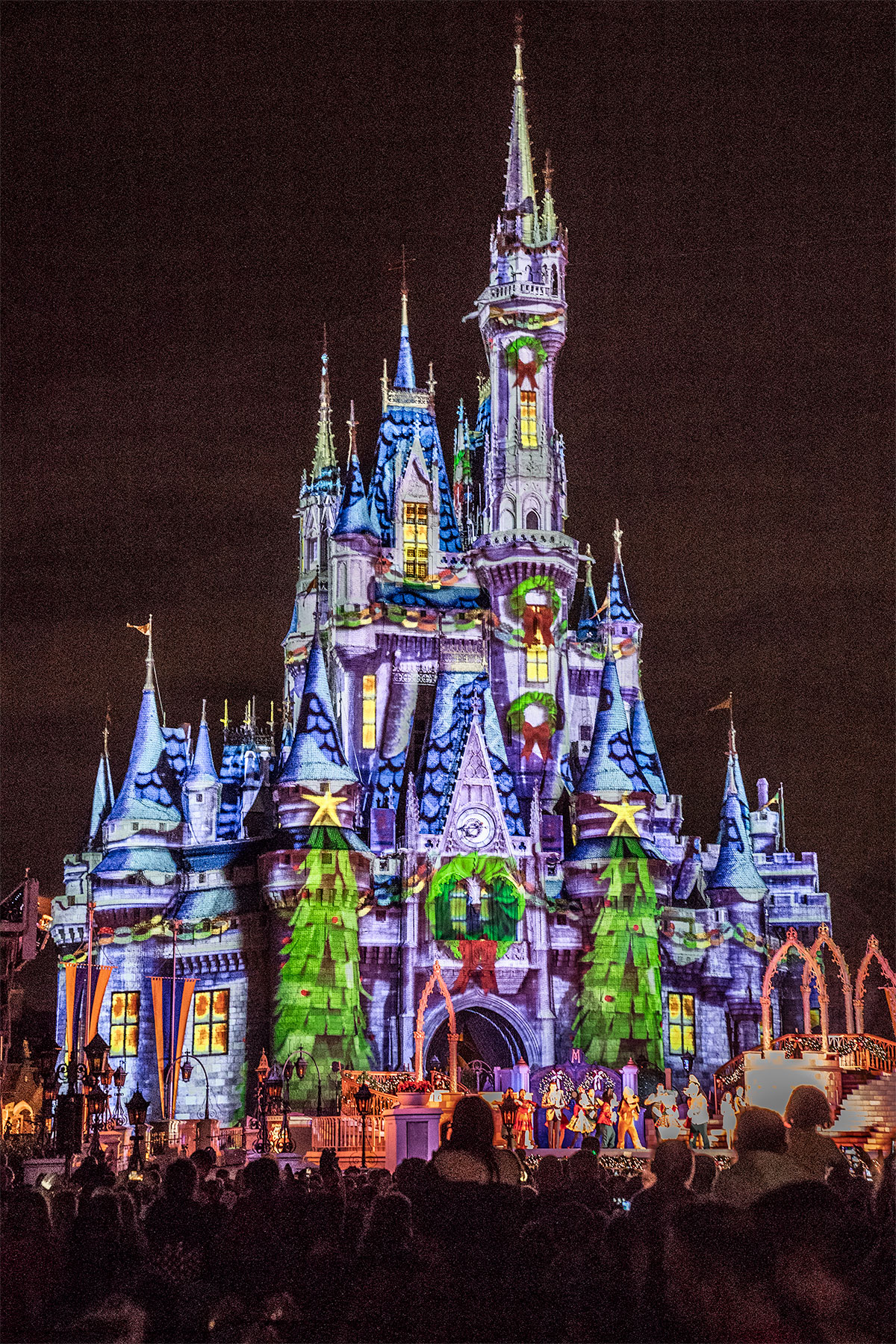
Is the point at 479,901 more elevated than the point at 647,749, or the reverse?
the point at 647,749

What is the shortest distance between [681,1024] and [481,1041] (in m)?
7.89

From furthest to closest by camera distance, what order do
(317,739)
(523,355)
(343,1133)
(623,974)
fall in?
(523,355) < (317,739) < (623,974) < (343,1133)

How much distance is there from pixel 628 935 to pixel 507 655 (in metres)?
13.3

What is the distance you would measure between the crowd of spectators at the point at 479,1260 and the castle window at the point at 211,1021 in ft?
171

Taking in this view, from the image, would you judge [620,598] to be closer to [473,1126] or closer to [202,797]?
[202,797]

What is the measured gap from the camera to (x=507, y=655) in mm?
73375

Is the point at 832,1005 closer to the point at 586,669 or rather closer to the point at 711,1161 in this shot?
the point at 586,669

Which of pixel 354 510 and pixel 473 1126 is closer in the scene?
pixel 473 1126

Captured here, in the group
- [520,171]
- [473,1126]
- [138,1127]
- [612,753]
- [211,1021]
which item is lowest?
[473,1126]

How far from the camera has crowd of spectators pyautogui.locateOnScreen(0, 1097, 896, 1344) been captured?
32.4 ft

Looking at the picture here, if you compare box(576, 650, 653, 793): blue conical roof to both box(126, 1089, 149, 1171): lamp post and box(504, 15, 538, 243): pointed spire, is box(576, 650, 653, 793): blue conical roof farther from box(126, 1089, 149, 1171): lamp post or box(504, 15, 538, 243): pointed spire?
box(126, 1089, 149, 1171): lamp post

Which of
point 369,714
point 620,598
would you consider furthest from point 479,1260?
point 620,598

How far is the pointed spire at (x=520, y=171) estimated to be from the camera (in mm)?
76500

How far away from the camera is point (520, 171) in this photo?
7762 centimetres
